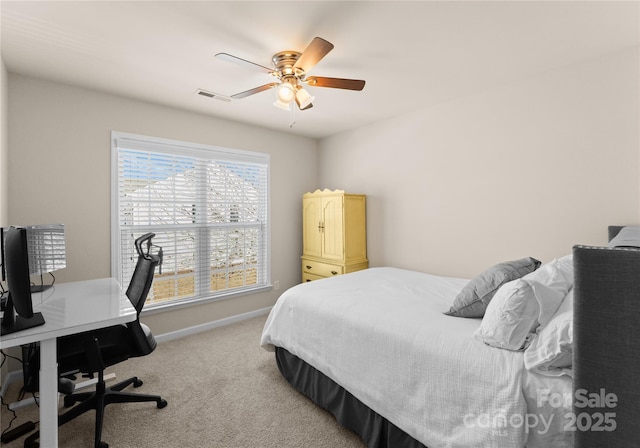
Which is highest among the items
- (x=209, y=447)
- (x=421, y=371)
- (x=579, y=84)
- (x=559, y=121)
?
(x=579, y=84)

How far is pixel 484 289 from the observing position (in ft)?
5.63

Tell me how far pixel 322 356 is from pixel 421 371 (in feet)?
2.37

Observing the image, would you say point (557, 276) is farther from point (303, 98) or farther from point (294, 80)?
point (294, 80)

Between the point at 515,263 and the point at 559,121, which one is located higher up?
the point at 559,121

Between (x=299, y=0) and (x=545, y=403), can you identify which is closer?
(x=545, y=403)

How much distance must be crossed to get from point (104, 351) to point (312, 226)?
2.73 meters

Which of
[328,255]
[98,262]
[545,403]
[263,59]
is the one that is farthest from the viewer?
[328,255]

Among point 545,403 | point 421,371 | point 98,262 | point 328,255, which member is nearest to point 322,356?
point 421,371

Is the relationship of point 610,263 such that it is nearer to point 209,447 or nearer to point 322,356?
point 322,356

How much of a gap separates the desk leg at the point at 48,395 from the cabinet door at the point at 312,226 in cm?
290

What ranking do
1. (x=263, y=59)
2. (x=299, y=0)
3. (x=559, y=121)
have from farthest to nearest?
(x=559, y=121) < (x=263, y=59) < (x=299, y=0)

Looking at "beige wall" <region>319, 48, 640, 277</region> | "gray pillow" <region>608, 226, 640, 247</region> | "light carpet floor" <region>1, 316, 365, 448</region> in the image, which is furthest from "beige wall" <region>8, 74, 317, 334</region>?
"gray pillow" <region>608, 226, 640, 247</region>

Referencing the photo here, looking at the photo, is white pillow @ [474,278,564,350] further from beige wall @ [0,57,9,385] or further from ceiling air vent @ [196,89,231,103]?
beige wall @ [0,57,9,385]

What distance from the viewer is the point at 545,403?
115 cm
